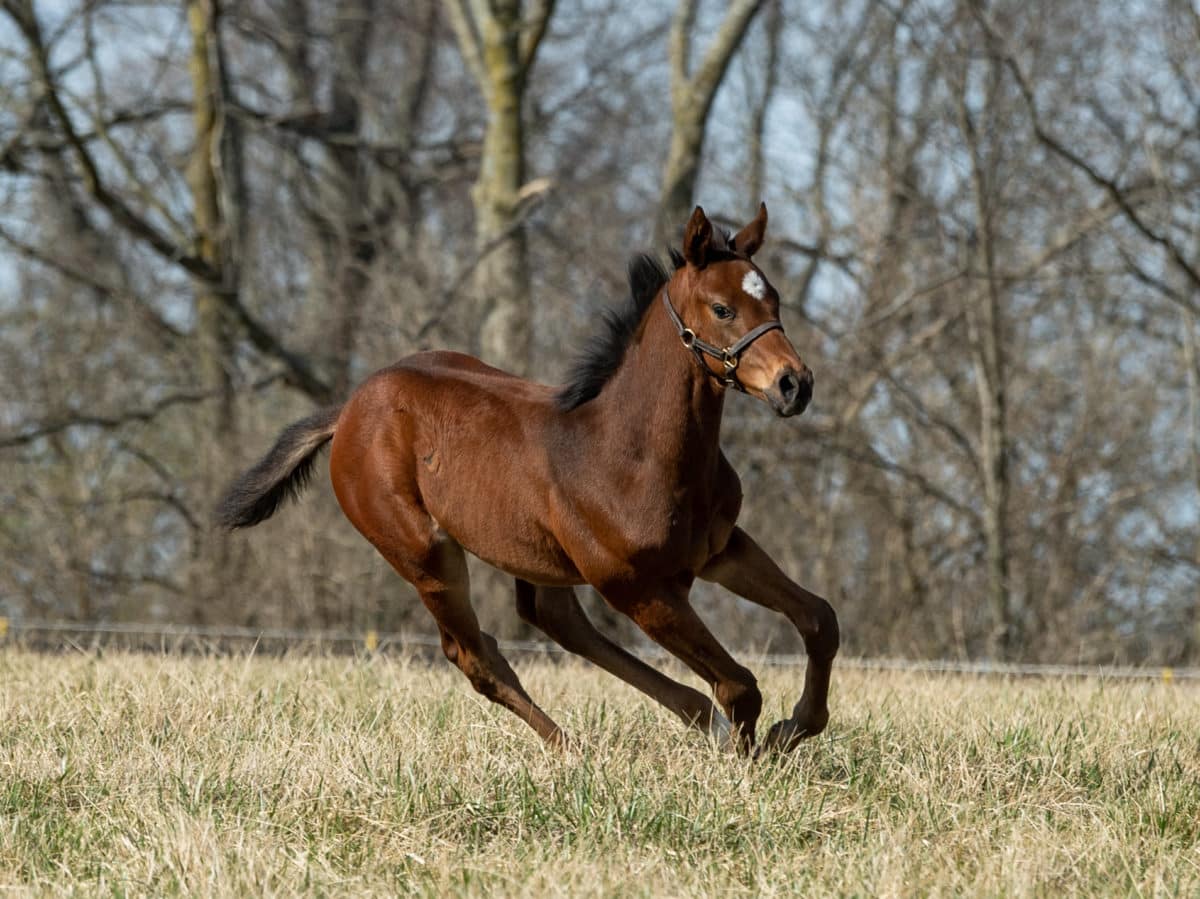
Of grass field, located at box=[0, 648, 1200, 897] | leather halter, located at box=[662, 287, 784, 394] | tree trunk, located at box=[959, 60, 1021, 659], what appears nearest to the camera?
grass field, located at box=[0, 648, 1200, 897]

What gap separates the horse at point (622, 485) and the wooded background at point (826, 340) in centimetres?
600

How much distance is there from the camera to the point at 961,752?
5.58 m

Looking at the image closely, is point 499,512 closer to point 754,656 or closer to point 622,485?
point 622,485

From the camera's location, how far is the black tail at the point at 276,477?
23.4 feet

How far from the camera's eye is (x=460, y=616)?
6523mm

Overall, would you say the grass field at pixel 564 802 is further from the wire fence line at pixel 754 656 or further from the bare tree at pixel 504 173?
the bare tree at pixel 504 173

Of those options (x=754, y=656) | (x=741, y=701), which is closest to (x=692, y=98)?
(x=754, y=656)

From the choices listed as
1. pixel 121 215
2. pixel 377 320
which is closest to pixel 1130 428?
pixel 377 320

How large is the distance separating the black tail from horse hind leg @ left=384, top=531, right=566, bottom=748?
81cm

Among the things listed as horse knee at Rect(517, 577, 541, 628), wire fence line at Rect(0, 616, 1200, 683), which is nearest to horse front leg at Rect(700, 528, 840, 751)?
horse knee at Rect(517, 577, 541, 628)

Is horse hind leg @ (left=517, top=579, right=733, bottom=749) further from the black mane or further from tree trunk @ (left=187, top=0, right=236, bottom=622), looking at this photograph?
tree trunk @ (left=187, top=0, right=236, bottom=622)

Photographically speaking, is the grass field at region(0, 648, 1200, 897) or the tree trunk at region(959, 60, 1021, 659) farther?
the tree trunk at region(959, 60, 1021, 659)

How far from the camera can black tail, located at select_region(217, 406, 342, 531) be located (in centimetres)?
714

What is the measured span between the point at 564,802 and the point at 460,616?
6.03 ft
